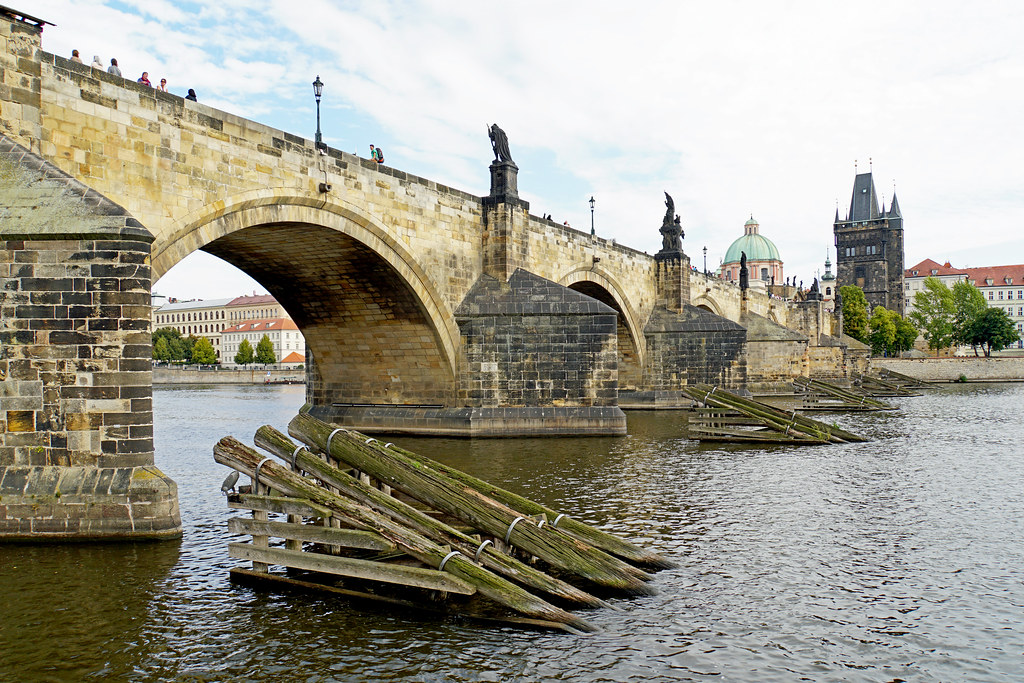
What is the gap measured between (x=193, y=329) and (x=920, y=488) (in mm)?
119934

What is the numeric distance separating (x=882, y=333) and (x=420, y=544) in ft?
269

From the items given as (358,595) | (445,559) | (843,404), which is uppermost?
(445,559)

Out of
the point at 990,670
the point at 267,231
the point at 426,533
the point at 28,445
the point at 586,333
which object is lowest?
the point at 990,670

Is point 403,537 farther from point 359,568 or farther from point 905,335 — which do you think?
point 905,335

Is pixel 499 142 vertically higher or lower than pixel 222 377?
higher

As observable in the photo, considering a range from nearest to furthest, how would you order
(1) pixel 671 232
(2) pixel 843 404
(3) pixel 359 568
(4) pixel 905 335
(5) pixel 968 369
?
Answer: (3) pixel 359 568
(2) pixel 843 404
(1) pixel 671 232
(5) pixel 968 369
(4) pixel 905 335

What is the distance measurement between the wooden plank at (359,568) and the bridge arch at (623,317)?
2333 cm

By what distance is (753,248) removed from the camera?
117m

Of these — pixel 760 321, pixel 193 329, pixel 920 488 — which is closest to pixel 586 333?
pixel 920 488

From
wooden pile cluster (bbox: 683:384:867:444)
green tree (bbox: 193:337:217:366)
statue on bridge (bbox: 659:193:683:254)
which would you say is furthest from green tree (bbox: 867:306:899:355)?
green tree (bbox: 193:337:217:366)

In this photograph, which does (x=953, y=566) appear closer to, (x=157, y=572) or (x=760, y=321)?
(x=157, y=572)

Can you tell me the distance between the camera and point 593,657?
241 inches

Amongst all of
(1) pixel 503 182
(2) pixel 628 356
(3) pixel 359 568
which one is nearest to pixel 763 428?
(1) pixel 503 182

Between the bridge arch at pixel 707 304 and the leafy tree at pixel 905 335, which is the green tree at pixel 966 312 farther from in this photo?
the bridge arch at pixel 707 304
